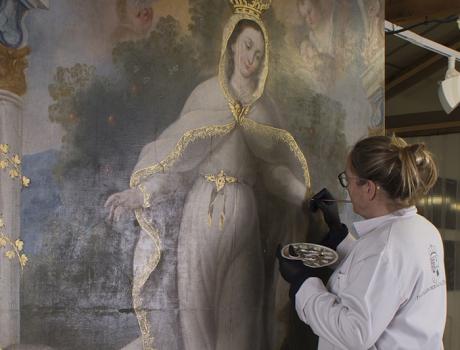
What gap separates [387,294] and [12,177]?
0.95 meters

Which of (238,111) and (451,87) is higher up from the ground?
(451,87)

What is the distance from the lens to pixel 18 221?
1612mm

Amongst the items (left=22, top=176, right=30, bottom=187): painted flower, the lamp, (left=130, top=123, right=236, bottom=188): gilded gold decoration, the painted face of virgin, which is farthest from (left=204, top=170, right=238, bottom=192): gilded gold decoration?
the lamp

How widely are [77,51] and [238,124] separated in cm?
62

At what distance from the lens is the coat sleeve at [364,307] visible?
5.88 feet

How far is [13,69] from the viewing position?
1607 millimetres

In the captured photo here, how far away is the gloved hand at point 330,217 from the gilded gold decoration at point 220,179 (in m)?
0.40

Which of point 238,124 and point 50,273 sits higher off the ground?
point 238,124

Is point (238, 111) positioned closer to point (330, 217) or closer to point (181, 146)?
point (181, 146)

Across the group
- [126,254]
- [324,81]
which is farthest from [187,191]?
[324,81]

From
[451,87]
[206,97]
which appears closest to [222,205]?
[206,97]

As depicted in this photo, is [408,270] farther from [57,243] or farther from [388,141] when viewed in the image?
[57,243]

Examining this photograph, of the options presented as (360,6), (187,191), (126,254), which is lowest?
(126,254)

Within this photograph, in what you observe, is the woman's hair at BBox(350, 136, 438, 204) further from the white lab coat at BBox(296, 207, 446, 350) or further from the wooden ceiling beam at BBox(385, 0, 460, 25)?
the wooden ceiling beam at BBox(385, 0, 460, 25)
